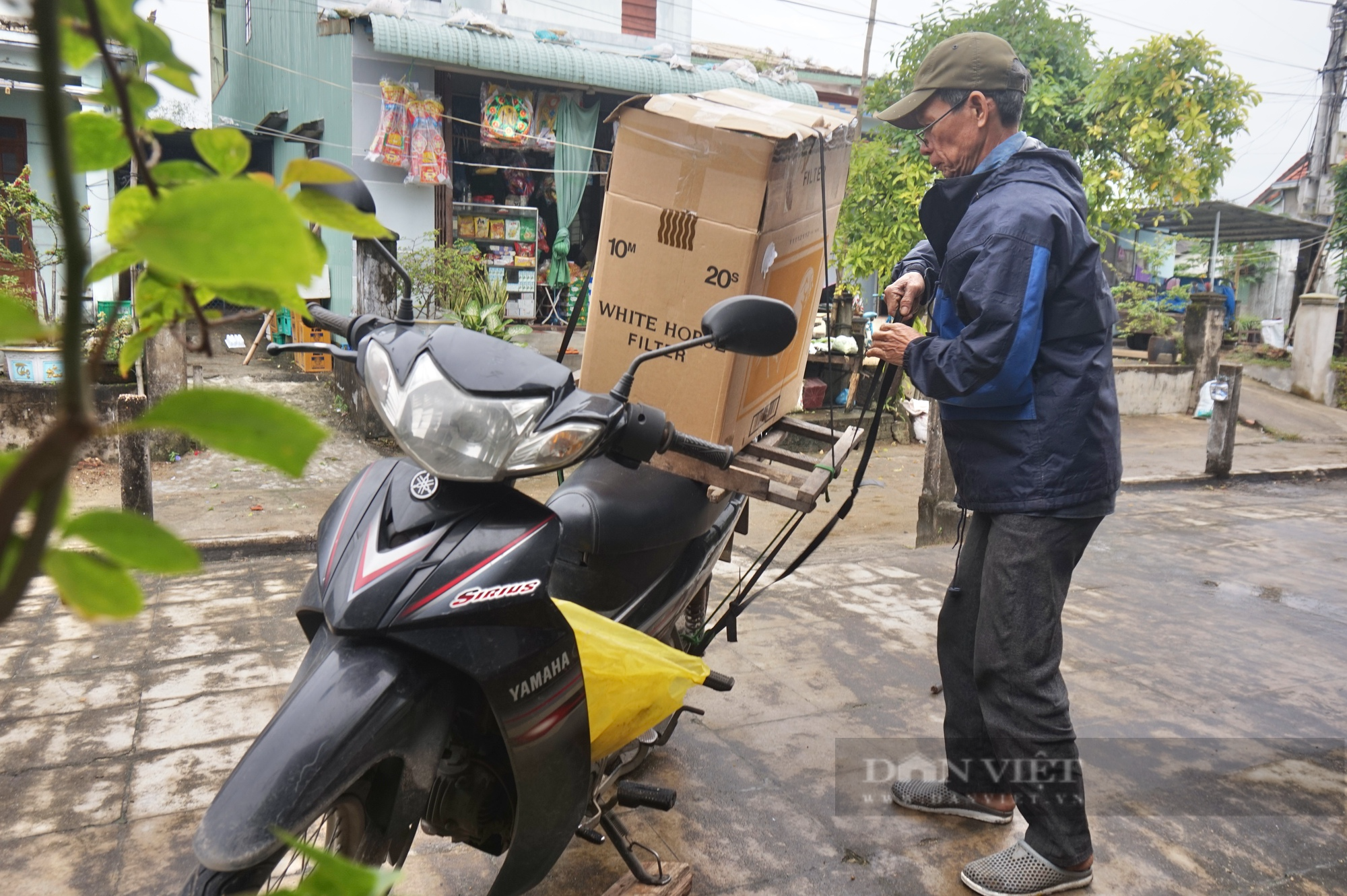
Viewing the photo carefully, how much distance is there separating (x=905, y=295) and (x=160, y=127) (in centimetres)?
233

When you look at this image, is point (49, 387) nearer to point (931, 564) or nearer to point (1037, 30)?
point (931, 564)

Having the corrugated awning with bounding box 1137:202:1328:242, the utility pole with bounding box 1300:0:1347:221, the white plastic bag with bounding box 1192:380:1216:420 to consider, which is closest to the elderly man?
the white plastic bag with bounding box 1192:380:1216:420

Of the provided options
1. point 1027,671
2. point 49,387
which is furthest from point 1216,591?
point 49,387

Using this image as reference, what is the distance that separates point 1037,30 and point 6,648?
805 cm

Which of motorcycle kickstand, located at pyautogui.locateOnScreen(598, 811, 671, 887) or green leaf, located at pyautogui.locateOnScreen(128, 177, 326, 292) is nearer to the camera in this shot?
green leaf, located at pyautogui.locateOnScreen(128, 177, 326, 292)

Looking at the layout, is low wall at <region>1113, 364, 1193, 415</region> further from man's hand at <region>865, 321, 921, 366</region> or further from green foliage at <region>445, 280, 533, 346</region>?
man's hand at <region>865, 321, 921, 366</region>

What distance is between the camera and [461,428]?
5.78ft

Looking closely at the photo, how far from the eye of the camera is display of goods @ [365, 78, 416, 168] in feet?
31.2

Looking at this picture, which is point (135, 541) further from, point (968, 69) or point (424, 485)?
point (968, 69)

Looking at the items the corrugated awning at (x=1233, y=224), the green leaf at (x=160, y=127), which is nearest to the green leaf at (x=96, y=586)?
the green leaf at (x=160, y=127)

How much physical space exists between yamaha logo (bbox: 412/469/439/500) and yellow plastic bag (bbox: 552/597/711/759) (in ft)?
1.08

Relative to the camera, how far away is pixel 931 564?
5172 millimetres

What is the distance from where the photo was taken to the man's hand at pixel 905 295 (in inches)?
106

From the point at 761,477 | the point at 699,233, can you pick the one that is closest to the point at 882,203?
the point at 699,233
